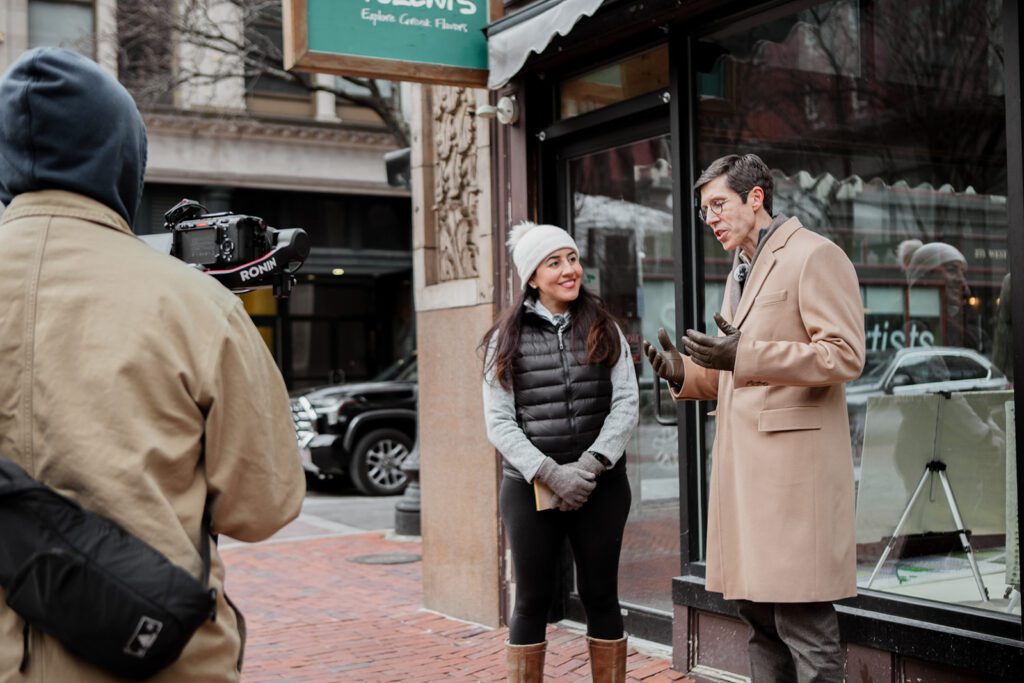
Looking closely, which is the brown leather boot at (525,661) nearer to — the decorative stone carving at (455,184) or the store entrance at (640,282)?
the store entrance at (640,282)

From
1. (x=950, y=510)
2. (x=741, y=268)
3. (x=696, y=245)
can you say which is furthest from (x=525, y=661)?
(x=950, y=510)

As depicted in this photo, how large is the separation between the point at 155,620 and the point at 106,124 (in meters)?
0.88

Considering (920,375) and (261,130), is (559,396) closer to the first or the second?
(920,375)

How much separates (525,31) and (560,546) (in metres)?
2.51

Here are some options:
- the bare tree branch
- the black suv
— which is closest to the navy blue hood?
the bare tree branch

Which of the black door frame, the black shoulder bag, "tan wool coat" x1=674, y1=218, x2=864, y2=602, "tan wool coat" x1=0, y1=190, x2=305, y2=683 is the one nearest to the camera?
the black shoulder bag

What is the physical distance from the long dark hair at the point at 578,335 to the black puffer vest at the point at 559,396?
0.03 metres

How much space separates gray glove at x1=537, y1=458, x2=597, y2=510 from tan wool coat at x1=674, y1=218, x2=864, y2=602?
605mm

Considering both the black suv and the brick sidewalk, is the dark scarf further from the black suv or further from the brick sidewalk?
the black suv

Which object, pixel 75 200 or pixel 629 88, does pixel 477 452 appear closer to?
→ pixel 629 88

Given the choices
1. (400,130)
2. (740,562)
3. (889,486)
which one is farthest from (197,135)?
(740,562)

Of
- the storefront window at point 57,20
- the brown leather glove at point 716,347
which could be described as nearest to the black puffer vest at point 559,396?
the brown leather glove at point 716,347

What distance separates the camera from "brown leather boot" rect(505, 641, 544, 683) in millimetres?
4387

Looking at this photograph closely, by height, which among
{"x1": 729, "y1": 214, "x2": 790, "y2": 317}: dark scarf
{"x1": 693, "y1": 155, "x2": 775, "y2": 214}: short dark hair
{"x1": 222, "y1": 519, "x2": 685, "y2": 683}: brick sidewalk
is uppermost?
{"x1": 693, "y1": 155, "x2": 775, "y2": 214}: short dark hair
